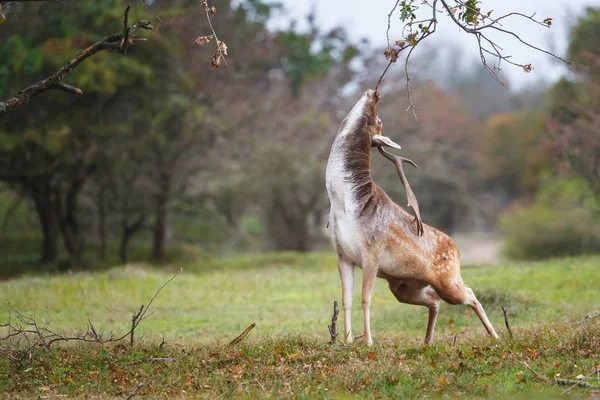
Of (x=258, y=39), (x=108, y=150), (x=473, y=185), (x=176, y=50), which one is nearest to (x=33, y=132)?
(x=108, y=150)

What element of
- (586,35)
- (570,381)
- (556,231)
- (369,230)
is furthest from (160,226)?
(570,381)

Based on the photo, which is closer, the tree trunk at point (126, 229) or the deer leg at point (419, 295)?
the deer leg at point (419, 295)

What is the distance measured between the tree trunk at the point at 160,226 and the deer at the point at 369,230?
57.6 ft

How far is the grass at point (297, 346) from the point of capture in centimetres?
693

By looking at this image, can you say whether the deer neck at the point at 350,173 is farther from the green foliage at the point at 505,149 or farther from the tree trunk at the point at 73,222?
the green foliage at the point at 505,149

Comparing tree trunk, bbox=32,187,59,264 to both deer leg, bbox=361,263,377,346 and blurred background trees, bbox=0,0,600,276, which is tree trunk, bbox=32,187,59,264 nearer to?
blurred background trees, bbox=0,0,600,276

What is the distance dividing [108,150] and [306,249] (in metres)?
10.2

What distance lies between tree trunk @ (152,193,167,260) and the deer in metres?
17.6

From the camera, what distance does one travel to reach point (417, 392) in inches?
261

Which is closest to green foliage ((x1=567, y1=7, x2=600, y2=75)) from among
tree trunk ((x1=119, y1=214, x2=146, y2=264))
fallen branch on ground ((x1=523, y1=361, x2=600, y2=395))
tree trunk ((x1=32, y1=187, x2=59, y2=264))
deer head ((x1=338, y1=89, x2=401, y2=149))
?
tree trunk ((x1=119, y1=214, x2=146, y2=264))

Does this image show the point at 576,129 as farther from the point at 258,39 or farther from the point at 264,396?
the point at 264,396

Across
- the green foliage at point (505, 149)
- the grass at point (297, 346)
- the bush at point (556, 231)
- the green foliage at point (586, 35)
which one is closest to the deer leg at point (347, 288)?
the grass at point (297, 346)

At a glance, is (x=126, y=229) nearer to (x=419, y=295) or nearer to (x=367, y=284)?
(x=419, y=295)

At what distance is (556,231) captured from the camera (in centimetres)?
2758
